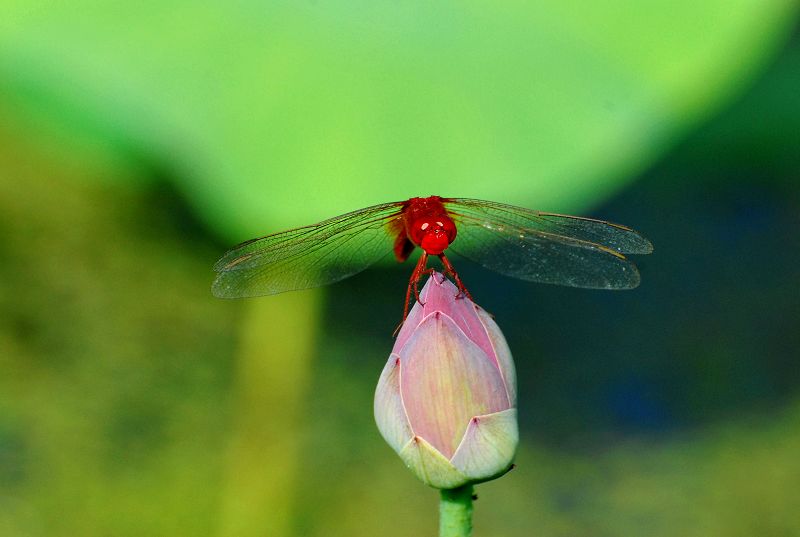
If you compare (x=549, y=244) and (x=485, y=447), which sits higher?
(x=549, y=244)

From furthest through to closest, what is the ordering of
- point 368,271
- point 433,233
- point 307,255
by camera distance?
point 368,271
point 307,255
point 433,233

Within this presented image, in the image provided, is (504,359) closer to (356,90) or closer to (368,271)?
(356,90)

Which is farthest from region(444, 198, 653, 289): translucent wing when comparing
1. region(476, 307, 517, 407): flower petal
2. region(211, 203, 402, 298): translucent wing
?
region(476, 307, 517, 407): flower petal

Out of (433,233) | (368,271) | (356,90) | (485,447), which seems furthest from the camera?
(368,271)

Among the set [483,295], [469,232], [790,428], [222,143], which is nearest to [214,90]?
[222,143]

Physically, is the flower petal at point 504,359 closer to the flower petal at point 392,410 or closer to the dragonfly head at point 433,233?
the flower petal at point 392,410

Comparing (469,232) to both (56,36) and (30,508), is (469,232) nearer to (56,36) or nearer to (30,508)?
(56,36)

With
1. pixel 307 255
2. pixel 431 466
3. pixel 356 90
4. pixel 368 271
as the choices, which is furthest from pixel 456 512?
pixel 368 271
